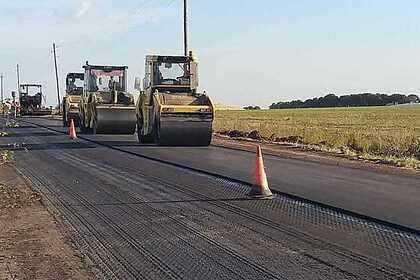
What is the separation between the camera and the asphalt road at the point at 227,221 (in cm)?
612

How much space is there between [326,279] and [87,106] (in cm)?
2481

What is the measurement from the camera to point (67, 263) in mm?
6348

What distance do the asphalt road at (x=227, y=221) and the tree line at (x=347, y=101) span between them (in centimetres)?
14291

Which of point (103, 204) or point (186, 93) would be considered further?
point (186, 93)

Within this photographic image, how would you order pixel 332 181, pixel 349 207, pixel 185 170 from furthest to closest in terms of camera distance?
pixel 185 170 < pixel 332 181 < pixel 349 207

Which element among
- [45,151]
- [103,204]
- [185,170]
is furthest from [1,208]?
[45,151]

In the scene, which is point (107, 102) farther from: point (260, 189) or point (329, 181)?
point (260, 189)

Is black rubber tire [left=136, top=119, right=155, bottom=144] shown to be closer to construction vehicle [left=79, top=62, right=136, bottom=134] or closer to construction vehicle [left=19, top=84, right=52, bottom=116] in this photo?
construction vehicle [left=79, top=62, right=136, bottom=134]

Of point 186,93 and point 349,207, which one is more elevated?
point 186,93

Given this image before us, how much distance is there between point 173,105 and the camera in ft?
68.6

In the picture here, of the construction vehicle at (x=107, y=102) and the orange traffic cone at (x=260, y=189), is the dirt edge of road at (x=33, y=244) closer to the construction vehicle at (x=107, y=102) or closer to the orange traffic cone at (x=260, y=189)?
the orange traffic cone at (x=260, y=189)

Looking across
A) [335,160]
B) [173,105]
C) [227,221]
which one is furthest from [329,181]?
[173,105]

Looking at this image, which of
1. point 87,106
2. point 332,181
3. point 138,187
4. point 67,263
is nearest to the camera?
point 67,263

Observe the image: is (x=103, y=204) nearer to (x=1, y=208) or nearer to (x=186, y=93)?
(x=1, y=208)
